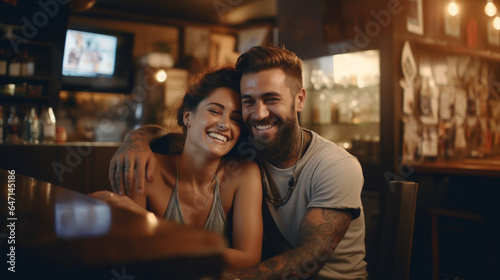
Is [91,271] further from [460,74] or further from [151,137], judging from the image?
[460,74]

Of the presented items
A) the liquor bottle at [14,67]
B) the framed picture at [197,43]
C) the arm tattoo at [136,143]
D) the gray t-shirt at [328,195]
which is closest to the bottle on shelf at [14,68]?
the liquor bottle at [14,67]

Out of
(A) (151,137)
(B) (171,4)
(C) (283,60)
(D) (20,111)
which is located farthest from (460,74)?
(D) (20,111)

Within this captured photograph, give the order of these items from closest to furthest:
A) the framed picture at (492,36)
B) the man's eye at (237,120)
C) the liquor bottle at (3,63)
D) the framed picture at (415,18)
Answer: the man's eye at (237,120), the framed picture at (415,18), the liquor bottle at (3,63), the framed picture at (492,36)

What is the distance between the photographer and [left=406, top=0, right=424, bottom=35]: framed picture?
3.46 meters

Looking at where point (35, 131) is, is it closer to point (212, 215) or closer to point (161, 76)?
point (161, 76)

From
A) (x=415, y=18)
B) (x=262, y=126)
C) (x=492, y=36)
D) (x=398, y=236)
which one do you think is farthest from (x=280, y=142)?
(x=492, y=36)

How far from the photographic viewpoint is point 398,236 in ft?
4.19

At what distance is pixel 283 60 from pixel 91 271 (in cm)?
147

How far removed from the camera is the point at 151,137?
1.89m

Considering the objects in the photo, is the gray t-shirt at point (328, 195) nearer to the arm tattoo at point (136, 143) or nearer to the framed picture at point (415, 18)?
the arm tattoo at point (136, 143)

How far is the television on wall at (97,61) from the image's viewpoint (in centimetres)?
550

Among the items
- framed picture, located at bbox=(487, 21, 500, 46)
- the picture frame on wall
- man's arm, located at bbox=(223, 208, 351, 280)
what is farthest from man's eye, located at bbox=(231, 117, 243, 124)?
framed picture, located at bbox=(487, 21, 500, 46)

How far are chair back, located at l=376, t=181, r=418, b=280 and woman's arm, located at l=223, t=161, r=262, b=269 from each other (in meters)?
0.47

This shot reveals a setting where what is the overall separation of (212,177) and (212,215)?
0.63ft
